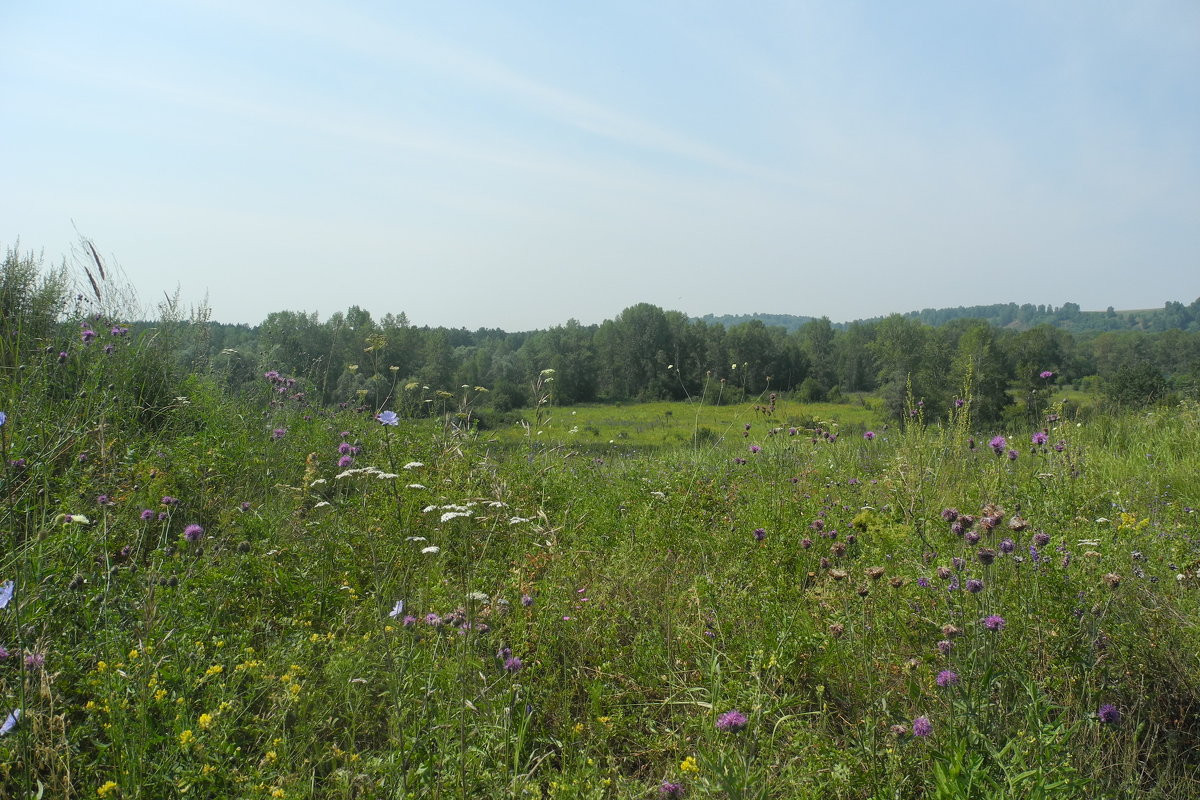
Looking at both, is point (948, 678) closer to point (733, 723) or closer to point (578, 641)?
point (733, 723)

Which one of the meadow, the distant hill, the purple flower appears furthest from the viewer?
the distant hill

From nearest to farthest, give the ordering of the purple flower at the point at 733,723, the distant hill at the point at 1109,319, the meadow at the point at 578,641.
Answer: the purple flower at the point at 733,723 → the meadow at the point at 578,641 → the distant hill at the point at 1109,319

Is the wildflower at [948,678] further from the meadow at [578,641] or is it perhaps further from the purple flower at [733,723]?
the purple flower at [733,723]

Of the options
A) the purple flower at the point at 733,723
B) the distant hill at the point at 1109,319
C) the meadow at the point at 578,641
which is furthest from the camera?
the distant hill at the point at 1109,319

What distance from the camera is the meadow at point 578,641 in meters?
1.59

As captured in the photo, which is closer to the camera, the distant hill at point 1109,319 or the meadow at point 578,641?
the meadow at point 578,641

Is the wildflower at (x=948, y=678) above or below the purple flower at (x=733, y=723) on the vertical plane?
above

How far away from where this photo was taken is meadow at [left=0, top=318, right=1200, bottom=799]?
159 cm

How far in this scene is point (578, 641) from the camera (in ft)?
7.89

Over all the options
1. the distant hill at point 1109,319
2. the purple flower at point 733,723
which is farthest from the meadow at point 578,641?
the distant hill at point 1109,319

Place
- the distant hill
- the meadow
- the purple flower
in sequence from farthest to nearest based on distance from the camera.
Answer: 1. the distant hill
2. the meadow
3. the purple flower

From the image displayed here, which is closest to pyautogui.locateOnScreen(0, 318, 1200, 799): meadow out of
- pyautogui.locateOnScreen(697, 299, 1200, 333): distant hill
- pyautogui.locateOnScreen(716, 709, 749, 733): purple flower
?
pyautogui.locateOnScreen(716, 709, 749, 733): purple flower

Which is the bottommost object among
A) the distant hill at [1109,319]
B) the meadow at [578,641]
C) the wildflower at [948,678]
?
the meadow at [578,641]

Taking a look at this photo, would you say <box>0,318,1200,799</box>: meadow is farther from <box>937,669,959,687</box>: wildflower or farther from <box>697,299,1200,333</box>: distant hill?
<box>697,299,1200,333</box>: distant hill
